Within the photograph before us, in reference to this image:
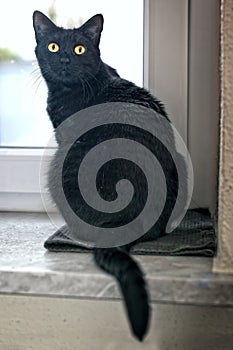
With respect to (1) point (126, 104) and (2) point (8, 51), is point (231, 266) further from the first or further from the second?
(2) point (8, 51)

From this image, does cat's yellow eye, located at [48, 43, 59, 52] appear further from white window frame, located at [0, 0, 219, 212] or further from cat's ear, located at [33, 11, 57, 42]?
white window frame, located at [0, 0, 219, 212]

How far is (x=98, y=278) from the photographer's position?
0.82 m

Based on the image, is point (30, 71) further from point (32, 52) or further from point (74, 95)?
point (74, 95)

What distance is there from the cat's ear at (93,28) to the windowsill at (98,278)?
0.41m

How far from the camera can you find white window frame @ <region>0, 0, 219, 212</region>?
3.88 ft

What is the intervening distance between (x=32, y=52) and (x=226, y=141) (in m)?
0.66

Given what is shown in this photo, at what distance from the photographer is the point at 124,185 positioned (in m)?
0.92

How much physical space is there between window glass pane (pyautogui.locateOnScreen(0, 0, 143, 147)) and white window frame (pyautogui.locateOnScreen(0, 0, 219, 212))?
0.05 metres

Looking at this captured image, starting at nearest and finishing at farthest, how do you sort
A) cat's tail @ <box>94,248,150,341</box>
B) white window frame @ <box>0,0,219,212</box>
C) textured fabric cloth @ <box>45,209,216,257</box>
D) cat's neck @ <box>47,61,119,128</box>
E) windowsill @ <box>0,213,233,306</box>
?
cat's tail @ <box>94,248,150,341</box> < windowsill @ <box>0,213,233,306</box> < textured fabric cloth @ <box>45,209,216,257</box> < cat's neck @ <box>47,61,119,128</box> < white window frame @ <box>0,0,219,212</box>

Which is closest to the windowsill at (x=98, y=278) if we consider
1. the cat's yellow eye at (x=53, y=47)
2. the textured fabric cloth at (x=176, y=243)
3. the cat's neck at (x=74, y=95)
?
the textured fabric cloth at (x=176, y=243)

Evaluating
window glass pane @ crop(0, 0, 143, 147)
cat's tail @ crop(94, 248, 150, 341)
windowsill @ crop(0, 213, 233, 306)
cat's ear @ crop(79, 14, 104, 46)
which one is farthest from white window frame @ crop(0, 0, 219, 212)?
cat's tail @ crop(94, 248, 150, 341)

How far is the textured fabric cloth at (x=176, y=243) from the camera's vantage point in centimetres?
92

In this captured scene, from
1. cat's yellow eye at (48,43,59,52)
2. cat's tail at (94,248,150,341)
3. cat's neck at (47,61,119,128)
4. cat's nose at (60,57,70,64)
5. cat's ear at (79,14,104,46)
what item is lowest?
cat's tail at (94,248,150,341)

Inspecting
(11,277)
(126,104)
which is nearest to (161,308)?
(11,277)
